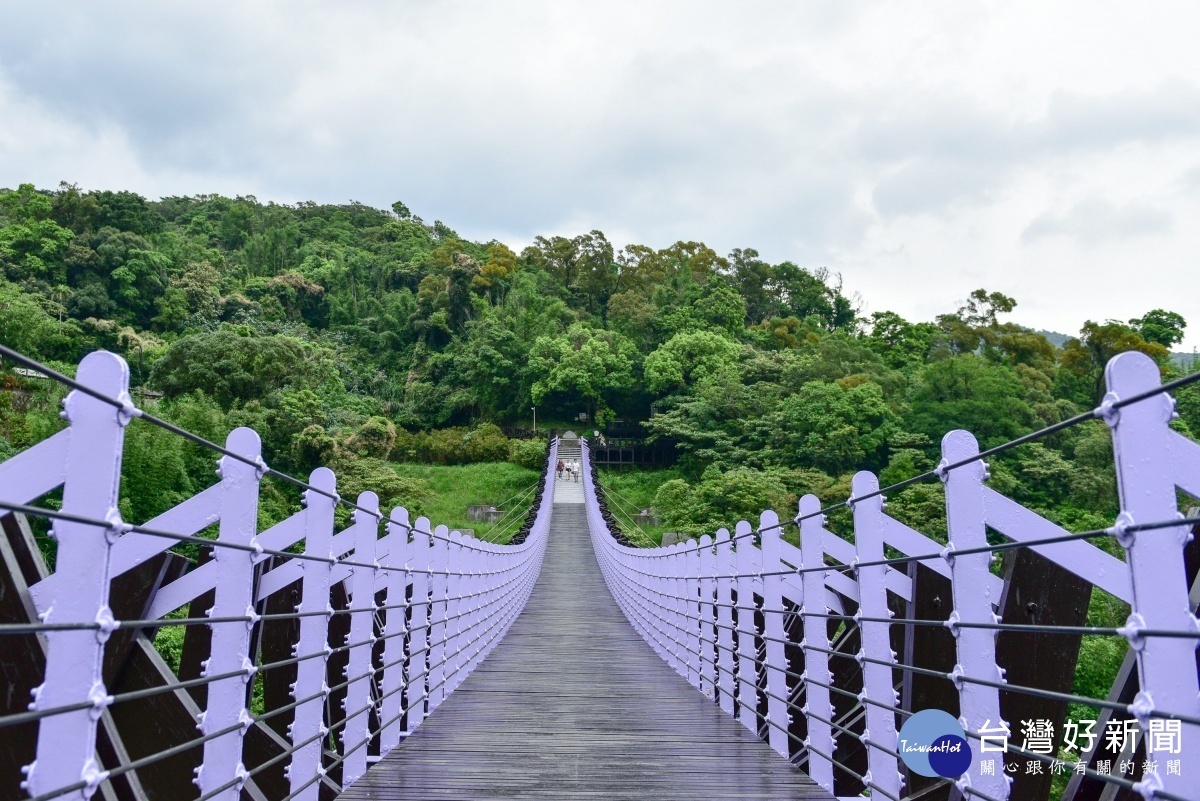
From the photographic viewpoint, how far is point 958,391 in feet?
78.5

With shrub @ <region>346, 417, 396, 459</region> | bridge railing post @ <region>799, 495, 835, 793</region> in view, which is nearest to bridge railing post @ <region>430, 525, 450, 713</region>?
bridge railing post @ <region>799, 495, 835, 793</region>

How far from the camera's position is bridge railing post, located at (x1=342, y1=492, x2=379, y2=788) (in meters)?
2.71

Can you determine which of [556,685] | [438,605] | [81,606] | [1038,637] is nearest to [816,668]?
[1038,637]

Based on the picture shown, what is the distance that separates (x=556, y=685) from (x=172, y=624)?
3.57m

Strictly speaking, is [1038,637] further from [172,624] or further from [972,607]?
[172,624]

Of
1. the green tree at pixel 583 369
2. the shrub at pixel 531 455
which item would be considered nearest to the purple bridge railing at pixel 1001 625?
the shrub at pixel 531 455

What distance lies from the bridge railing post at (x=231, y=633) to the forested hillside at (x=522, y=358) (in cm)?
1154

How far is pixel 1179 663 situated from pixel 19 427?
16.6 metres

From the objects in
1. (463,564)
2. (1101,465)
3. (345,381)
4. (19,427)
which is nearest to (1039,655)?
(463,564)

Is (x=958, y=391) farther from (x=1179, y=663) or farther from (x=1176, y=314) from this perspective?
(x=1179, y=663)

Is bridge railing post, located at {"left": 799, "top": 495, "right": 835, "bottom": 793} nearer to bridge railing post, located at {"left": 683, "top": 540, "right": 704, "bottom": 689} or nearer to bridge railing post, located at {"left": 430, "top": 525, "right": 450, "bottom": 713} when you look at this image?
bridge railing post, located at {"left": 430, "top": 525, "right": 450, "bottom": 713}

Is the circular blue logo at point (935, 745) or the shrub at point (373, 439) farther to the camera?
the shrub at point (373, 439)

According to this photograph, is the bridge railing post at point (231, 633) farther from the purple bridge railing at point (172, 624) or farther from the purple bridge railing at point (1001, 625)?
the purple bridge railing at point (1001, 625)

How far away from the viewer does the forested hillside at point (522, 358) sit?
19.4 m
